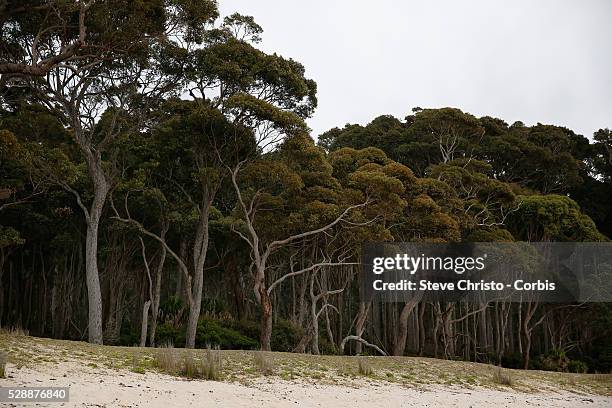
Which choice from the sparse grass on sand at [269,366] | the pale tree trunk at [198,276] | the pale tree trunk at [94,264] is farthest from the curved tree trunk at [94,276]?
the sparse grass on sand at [269,366]

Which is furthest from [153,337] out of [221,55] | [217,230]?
[221,55]

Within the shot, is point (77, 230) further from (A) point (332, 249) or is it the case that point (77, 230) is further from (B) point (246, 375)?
(B) point (246, 375)

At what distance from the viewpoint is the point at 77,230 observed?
28.1 meters

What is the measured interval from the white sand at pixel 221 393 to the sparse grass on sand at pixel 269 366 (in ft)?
1.82

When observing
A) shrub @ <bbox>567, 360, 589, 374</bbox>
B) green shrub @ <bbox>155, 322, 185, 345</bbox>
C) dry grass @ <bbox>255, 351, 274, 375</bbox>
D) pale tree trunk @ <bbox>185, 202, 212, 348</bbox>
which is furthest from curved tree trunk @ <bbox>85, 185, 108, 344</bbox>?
shrub @ <bbox>567, 360, 589, 374</bbox>

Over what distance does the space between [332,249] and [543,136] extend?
16213mm

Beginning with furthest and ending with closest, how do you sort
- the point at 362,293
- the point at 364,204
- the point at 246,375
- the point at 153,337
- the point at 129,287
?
1. the point at 129,287
2. the point at 362,293
3. the point at 153,337
4. the point at 364,204
5. the point at 246,375

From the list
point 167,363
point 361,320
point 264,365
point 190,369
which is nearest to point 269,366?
point 264,365

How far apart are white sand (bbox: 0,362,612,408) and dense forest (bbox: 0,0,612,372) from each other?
17.7 ft

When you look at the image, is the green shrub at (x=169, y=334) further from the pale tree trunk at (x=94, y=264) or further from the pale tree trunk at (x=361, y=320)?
the pale tree trunk at (x=361, y=320)

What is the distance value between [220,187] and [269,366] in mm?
11846

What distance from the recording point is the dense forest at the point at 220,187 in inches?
786

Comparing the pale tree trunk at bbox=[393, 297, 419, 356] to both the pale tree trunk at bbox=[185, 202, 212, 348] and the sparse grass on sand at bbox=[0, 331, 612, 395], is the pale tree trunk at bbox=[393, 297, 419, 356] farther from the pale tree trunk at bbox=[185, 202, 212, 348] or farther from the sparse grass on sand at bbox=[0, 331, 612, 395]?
the pale tree trunk at bbox=[185, 202, 212, 348]

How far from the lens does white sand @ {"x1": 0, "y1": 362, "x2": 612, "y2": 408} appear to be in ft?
30.9
